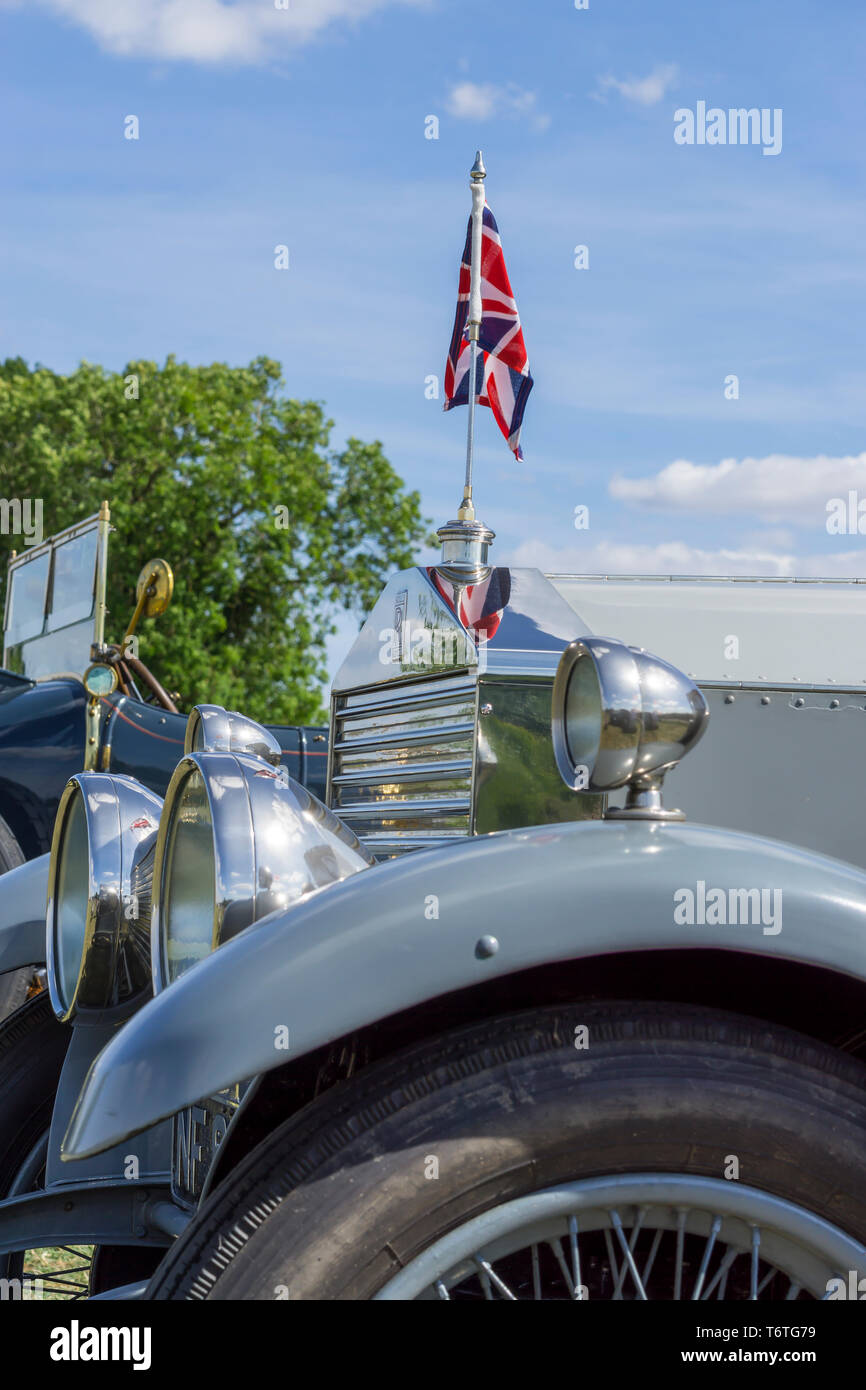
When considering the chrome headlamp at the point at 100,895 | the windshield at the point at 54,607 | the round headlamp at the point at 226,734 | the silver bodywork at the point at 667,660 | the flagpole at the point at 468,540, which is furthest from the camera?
the windshield at the point at 54,607

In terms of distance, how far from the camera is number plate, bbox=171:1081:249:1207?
179 cm

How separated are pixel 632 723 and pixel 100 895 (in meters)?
1.13

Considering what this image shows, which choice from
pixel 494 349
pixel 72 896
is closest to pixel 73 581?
pixel 494 349

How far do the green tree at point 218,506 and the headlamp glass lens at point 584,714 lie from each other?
19767mm

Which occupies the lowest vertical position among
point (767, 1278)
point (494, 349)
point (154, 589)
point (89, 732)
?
point (767, 1278)

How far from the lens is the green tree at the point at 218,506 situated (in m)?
22.1

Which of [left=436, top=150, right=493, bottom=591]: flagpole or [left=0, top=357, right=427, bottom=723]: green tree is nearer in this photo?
[left=436, top=150, right=493, bottom=591]: flagpole

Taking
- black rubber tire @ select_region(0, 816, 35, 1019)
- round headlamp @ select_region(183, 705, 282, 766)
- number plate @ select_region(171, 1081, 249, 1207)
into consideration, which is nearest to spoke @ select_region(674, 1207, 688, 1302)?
number plate @ select_region(171, 1081, 249, 1207)

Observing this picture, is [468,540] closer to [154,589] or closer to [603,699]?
[603,699]

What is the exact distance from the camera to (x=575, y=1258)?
1333 millimetres

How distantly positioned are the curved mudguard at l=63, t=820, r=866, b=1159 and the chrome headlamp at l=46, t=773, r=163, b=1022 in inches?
34.8

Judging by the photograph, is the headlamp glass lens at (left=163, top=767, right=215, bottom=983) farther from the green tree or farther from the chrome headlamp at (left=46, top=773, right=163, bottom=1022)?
the green tree

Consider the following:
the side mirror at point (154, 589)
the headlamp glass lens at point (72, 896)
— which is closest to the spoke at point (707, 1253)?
the headlamp glass lens at point (72, 896)

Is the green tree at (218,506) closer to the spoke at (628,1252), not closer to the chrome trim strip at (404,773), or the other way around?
the chrome trim strip at (404,773)
